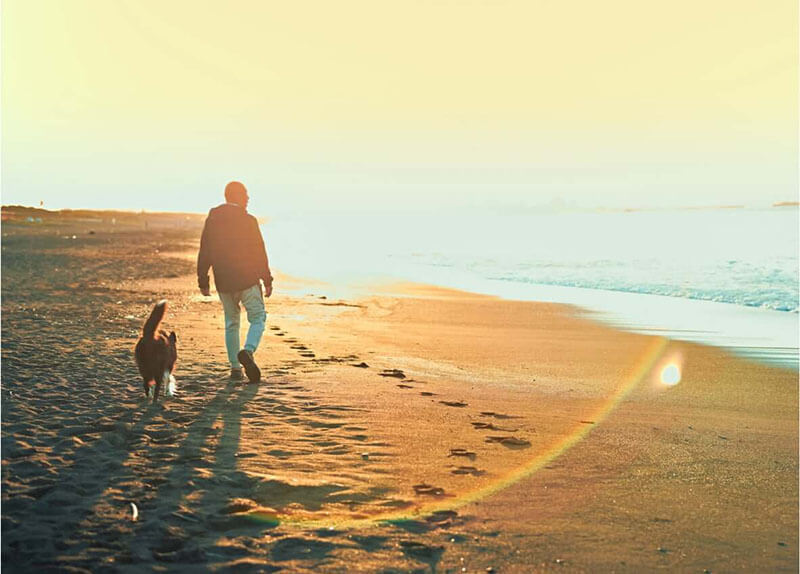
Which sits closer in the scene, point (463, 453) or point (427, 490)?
point (427, 490)

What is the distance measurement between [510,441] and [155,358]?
11.4 feet

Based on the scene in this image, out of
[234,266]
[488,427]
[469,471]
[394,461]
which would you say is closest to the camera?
[469,471]

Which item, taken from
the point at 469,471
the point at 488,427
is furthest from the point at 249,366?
the point at 469,471

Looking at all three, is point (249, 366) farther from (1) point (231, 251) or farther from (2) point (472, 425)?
(2) point (472, 425)

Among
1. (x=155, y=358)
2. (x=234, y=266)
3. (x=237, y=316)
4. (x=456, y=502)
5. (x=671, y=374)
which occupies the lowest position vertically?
(x=456, y=502)

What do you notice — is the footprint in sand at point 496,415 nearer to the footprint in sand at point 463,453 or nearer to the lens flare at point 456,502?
the lens flare at point 456,502

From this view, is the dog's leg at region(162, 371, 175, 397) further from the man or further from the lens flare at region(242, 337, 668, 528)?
the lens flare at region(242, 337, 668, 528)

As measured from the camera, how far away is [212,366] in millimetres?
8219

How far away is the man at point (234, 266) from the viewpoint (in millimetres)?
7578

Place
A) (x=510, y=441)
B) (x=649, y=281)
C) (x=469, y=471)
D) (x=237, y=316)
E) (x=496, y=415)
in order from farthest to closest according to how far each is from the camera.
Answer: (x=649, y=281)
(x=237, y=316)
(x=496, y=415)
(x=510, y=441)
(x=469, y=471)

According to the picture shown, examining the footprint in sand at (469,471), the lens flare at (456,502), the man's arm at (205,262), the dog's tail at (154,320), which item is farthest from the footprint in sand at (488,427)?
the man's arm at (205,262)

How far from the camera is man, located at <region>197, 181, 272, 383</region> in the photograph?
24.9ft

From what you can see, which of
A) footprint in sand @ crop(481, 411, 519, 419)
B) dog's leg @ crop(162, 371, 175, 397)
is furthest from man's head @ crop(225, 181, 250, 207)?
footprint in sand @ crop(481, 411, 519, 419)

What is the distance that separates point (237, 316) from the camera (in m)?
7.72
